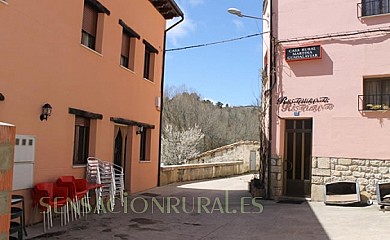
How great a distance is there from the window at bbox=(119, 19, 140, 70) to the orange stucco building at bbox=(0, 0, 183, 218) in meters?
0.03

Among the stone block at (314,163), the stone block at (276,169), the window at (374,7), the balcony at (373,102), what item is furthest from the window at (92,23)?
the balcony at (373,102)

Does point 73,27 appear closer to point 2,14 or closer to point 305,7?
point 2,14

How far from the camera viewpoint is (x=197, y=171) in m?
18.5

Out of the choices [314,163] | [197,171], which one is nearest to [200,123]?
[197,171]

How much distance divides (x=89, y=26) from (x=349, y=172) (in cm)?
810

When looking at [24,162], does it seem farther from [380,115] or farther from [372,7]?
[372,7]

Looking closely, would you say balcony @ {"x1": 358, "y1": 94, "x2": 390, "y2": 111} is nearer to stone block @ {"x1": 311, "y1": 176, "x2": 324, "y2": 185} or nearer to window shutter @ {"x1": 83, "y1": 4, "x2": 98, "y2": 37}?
stone block @ {"x1": 311, "y1": 176, "x2": 324, "y2": 185}

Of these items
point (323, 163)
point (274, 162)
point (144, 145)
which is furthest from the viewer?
point (144, 145)

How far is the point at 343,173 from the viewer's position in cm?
1052

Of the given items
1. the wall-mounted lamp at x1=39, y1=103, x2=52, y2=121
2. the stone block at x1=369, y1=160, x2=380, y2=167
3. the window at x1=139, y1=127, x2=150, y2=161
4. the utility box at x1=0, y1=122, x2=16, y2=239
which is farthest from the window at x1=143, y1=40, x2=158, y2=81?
the utility box at x1=0, y1=122, x2=16, y2=239

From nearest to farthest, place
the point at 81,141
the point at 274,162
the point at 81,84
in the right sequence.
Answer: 1. the point at 81,84
2. the point at 81,141
3. the point at 274,162

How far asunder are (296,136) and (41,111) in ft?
24.8

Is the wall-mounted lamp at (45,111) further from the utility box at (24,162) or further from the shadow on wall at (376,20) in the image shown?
the shadow on wall at (376,20)

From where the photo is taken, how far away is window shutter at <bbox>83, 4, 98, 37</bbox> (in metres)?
9.25
